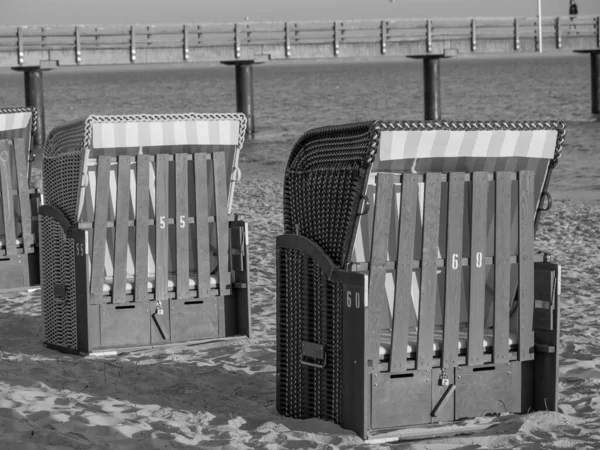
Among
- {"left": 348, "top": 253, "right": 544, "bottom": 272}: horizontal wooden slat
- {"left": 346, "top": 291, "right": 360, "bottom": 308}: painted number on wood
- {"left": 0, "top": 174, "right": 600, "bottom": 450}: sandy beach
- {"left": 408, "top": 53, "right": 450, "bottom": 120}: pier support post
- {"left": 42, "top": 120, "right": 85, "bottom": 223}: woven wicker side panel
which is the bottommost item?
{"left": 0, "top": 174, "right": 600, "bottom": 450}: sandy beach

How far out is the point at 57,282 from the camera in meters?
6.20

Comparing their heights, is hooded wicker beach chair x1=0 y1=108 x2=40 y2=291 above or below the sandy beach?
above

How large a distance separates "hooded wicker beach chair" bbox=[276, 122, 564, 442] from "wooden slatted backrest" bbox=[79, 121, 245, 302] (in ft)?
4.32

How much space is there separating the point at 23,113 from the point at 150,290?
2.56 meters

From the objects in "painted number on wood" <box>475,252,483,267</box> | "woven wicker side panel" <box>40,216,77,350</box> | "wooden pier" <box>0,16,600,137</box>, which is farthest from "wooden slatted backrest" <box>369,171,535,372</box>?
"wooden pier" <box>0,16,600,137</box>

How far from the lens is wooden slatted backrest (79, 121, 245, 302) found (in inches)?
229

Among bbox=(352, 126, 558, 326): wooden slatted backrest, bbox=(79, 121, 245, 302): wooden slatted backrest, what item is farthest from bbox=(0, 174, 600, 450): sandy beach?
bbox=(352, 126, 558, 326): wooden slatted backrest

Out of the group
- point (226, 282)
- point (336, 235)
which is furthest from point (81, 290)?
point (336, 235)

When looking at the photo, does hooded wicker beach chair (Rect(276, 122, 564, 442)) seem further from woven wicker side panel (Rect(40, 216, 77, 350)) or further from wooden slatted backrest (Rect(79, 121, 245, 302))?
woven wicker side panel (Rect(40, 216, 77, 350))

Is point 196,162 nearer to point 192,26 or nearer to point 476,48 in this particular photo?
point 192,26

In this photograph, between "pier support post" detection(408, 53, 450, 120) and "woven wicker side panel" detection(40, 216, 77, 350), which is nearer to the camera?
"woven wicker side panel" detection(40, 216, 77, 350)

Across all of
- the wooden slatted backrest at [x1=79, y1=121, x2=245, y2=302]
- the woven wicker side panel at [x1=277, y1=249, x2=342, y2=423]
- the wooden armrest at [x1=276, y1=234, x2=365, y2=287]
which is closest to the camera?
the wooden armrest at [x1=276, y1=234, x2=365, y2=287]

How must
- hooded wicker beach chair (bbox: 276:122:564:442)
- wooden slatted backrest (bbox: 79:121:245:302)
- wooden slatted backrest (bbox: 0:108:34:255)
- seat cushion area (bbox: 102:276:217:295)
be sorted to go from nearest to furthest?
1. hooded wicker beach chair (bbox: 276:122:564:442)
2. wooden slatted backrest (bbox: 79:121:245:302)
3. seat cushion area (bbox: 102:276:217:295)
4. wooden slatted backrest (bbox: 0:108:34:255)

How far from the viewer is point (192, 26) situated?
2830cm
